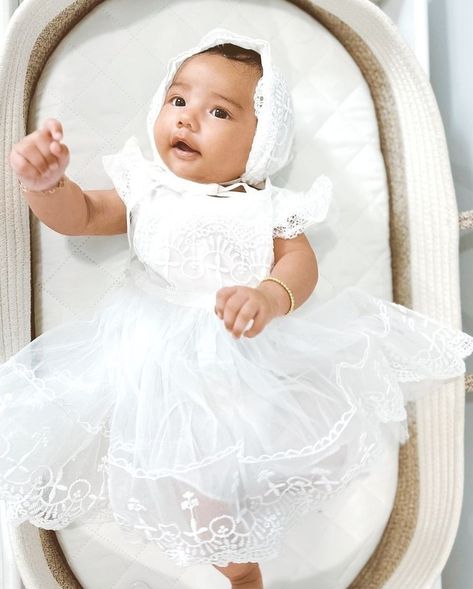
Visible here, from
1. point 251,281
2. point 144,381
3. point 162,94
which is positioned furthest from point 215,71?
point 144,381

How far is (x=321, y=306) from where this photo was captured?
1.11 meters

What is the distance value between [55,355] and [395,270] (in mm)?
644

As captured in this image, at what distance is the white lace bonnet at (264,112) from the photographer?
1068 millimetres

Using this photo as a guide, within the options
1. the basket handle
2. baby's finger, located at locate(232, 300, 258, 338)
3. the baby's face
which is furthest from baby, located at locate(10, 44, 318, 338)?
the basket handle

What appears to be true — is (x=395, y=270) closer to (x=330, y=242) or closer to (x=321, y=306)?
(x=330, y=242)

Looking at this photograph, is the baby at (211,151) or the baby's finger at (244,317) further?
the baby at (211,151)

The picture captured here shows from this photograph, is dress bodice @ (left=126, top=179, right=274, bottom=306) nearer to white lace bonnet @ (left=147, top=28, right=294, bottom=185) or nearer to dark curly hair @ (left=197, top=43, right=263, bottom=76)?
white lace bonnet @ (left=147, top=28, right=294, bottom=185)

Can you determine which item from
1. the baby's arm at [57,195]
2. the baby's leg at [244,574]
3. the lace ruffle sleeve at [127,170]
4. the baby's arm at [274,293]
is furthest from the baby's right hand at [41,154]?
the baby's leg at [244,574]

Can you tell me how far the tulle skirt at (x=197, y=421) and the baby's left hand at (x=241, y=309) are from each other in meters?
0.10

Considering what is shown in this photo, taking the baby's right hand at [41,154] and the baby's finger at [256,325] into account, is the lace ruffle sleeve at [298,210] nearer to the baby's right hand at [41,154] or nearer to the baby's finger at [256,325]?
the baby's finger at [256,325]

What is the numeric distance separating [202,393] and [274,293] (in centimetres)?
17

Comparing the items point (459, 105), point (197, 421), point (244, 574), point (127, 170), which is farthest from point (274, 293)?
point (459, 105)

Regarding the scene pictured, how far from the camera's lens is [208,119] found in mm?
1065

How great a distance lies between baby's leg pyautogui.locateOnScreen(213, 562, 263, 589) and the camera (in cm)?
109
